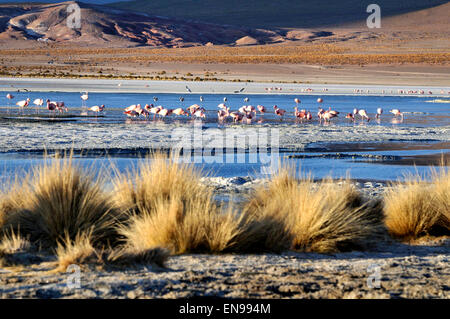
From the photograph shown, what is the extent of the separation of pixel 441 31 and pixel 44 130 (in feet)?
432

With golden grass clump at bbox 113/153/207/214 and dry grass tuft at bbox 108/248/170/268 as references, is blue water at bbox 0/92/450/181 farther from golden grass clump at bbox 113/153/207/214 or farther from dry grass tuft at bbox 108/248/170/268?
dry grass tuft at bbox 108/248/170/268

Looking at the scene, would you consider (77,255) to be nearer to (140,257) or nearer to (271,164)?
(140,257)

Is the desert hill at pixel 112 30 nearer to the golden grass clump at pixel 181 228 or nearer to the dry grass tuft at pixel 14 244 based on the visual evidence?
the golden grass clump at pixel 181 228

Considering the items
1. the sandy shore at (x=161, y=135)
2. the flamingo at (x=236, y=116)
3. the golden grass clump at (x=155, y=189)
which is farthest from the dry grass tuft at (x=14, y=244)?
the flamingo at (x=236, y=116)

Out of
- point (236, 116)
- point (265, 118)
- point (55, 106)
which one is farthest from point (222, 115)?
point (55, 106)

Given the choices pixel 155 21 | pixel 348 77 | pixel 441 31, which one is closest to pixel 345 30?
pixel 441 31

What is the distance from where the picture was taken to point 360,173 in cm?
1185

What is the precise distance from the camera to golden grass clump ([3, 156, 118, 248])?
20.9 ft

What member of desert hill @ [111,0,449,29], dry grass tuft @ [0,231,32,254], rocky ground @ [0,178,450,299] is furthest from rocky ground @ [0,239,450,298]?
desert hill @ [111,0,449,29]

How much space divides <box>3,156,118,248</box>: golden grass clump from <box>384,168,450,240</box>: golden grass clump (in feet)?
9.97

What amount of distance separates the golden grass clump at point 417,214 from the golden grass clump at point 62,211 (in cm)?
304

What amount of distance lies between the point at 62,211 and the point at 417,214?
12.3ft

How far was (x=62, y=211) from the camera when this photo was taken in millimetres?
6391

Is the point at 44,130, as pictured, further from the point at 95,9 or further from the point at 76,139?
the point at 95,9
